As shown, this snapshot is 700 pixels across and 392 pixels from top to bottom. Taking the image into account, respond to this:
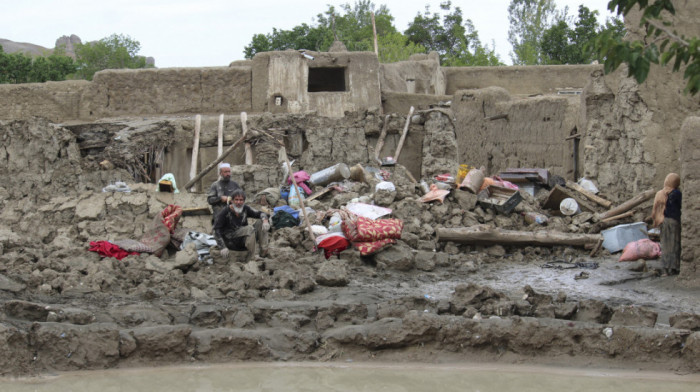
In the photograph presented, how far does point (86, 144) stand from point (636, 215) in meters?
8.48

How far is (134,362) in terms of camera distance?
6.63m

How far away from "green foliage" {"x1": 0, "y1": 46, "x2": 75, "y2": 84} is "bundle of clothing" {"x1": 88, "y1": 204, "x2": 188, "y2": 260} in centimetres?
1676

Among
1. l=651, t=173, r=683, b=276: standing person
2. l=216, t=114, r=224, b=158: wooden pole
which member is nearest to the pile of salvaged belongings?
l=651, t=173, r=683, b=276: standing person

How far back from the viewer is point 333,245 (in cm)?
991

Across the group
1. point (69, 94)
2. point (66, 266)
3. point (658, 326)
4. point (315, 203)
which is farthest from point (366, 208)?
point (69, 94)

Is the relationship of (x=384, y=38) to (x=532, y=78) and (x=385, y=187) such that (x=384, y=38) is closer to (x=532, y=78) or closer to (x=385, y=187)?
(x=532, y=78)

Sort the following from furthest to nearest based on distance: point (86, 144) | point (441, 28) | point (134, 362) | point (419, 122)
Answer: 1. point (441, 28)
2. point (419, 122)
3. point (86, 144)
4. point (134, 362)

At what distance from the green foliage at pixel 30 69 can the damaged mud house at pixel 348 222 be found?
7.10 metres

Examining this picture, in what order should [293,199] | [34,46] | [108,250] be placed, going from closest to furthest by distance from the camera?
[108,250] < [293,199] < [34,46]

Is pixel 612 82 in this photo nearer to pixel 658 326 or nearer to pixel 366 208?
pixel 366 208

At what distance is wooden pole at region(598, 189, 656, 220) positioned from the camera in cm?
1064

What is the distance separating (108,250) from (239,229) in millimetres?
1562

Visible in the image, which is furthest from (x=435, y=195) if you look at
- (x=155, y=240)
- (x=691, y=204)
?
(x=691, y=204)

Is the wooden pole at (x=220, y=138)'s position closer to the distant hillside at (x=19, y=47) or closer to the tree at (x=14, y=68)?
the tree at (x=14, y=68)
